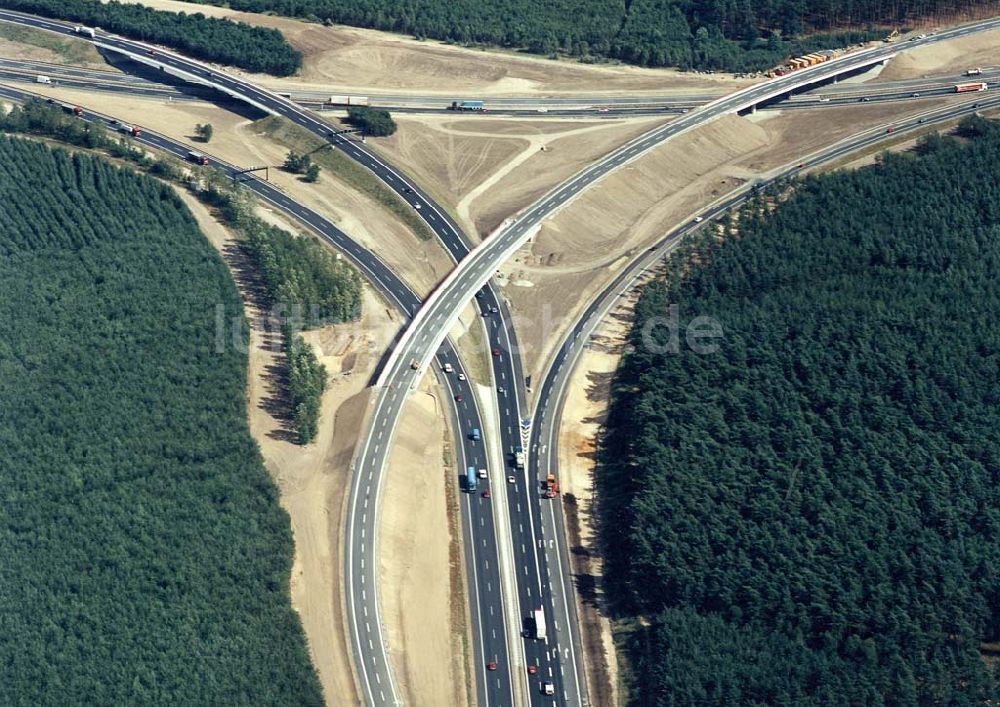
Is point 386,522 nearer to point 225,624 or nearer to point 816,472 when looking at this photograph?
point 225,624

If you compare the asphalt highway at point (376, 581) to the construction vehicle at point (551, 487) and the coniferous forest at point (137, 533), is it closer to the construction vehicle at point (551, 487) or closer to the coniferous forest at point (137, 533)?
the construction vehicle at point (551, 487)

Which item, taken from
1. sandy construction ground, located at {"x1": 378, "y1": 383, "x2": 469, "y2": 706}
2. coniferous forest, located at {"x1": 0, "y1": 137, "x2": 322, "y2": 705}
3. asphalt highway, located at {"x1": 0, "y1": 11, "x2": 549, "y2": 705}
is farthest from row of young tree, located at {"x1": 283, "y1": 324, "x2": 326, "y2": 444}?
sandy construction ground, located at {"x1": 378, "y1": 383, "x2": 469, "y2": 706}

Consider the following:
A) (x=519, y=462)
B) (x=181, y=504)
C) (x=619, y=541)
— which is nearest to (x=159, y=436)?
(x=181, y=504)

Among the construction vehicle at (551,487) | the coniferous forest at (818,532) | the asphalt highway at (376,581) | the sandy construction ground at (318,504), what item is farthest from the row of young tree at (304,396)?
the coniferous forest at (818,532)

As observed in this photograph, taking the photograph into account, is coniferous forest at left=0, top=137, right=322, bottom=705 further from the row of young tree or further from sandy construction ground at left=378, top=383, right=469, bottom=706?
sandy construction ground at left=378, top=383, right=469, bottom=706

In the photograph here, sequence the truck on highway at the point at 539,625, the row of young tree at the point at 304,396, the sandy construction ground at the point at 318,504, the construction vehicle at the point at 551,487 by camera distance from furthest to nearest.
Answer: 1. the construction vehicle at the point at 551,487
2. the row of young tree at the point at 304,396
3. the truck on highway at the point at 539,625
4. the sandy construction ground at the point at 318,504
